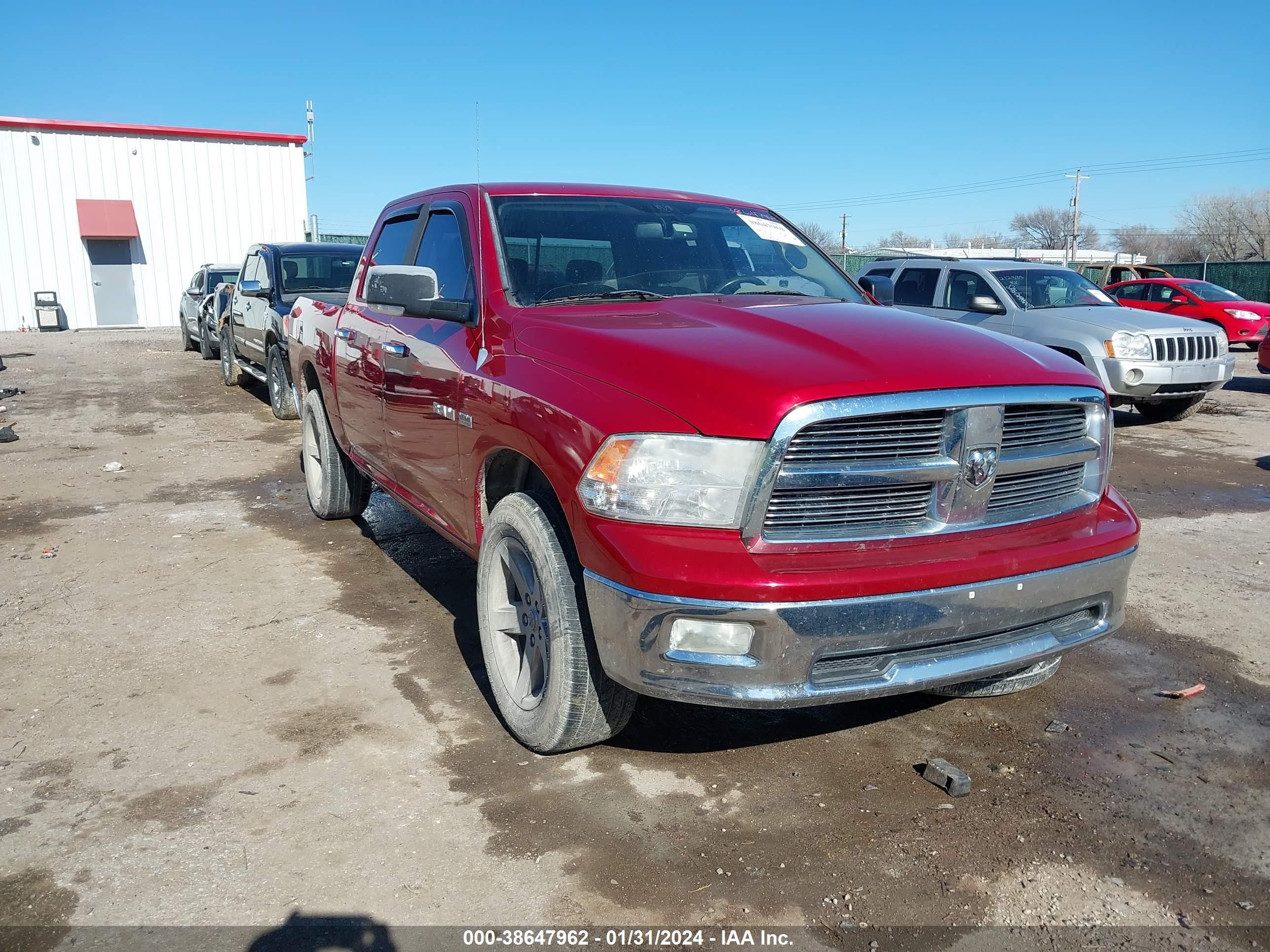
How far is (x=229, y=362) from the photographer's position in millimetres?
13531

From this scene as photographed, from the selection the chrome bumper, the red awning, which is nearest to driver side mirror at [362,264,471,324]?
the chrome bumper

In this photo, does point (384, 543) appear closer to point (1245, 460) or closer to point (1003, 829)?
point (1003, 829)

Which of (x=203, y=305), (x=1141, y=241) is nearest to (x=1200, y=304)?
(x=203, y=305)

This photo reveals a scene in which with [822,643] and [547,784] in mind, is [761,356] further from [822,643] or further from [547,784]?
[547,784]

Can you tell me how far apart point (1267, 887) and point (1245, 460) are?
23.9 feet

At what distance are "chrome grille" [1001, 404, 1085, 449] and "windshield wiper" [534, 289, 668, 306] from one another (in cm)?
138

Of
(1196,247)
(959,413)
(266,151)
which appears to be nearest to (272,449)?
(959,413)

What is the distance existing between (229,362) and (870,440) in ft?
41.6

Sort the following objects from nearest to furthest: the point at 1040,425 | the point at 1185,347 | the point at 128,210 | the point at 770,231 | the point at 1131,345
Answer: the point at 1040,425
the point at 770,231
the point at 1131,345
the point at 1185,347
the point at 128,210

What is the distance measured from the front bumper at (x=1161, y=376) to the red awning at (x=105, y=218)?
2767 centimetres

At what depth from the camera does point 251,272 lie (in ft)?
37.5

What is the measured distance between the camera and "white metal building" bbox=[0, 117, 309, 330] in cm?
2734

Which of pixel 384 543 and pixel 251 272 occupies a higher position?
pixel 251 272

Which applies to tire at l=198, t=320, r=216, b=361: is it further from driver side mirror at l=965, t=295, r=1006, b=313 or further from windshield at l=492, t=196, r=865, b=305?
windshield at l=492, t=196, r=865, b=305
